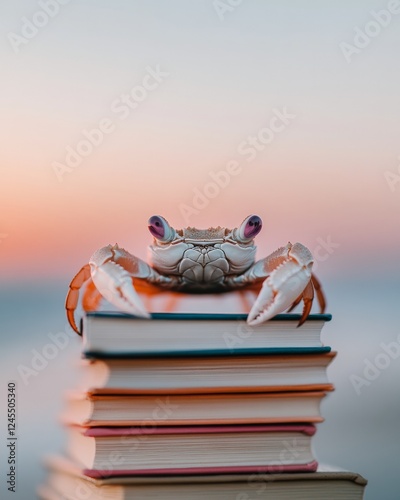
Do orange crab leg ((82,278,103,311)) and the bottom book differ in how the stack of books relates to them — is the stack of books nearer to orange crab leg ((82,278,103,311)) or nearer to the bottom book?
the bottom book

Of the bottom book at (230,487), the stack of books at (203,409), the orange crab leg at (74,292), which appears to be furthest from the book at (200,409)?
the orange crab leg at (74,292)

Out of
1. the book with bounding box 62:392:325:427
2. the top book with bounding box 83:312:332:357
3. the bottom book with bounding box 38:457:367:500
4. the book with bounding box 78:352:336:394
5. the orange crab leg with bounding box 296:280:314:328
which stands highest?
the orange crab leg with bounding box 296:280:314:328

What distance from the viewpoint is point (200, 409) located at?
1663 millimetres

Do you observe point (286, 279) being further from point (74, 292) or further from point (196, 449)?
point (74, 292)

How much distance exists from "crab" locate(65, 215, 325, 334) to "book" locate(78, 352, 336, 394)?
0.21 meters

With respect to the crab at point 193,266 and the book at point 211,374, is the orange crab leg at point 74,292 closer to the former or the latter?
the crab at point 193,266

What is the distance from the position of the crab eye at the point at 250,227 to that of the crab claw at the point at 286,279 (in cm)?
8

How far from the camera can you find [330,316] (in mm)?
1704

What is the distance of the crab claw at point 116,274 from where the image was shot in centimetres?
181

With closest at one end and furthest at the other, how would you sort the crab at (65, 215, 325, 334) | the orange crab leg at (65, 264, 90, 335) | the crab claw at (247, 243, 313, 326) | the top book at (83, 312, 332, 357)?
1. the top book at (83, 312, 332, 357)
2. the crab claw at (247, 243, 313, 326)
3. the crab at (65, 215, 325, 334)
4. the orange crab leg at (65, 264, 90, 335)

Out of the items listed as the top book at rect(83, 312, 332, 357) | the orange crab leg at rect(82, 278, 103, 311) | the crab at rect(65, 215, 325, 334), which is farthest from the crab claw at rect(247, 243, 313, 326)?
the orange crab leg at rect(82, 278, 103, 311)

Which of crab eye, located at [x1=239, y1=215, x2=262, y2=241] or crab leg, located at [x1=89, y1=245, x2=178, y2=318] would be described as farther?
crab eye, located at [x1=239, y1=215, x2=262, y2=241]

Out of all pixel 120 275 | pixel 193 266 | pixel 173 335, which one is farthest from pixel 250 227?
pixel 173 335

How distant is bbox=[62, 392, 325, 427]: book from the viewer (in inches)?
64.0
